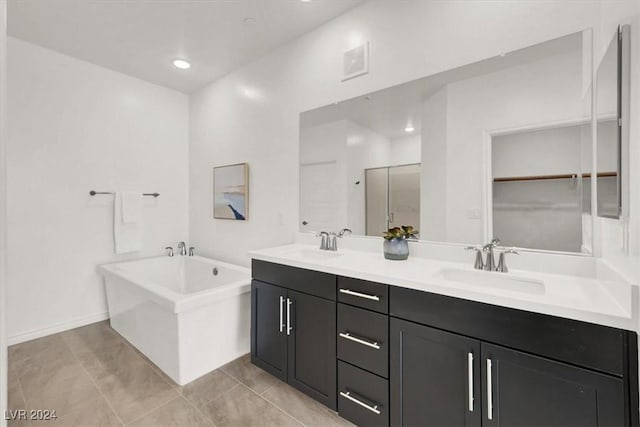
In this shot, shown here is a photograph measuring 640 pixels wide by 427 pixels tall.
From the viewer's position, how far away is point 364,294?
1.50 m

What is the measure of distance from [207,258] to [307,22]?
8.71 feet

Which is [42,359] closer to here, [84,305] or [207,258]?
[84,305]

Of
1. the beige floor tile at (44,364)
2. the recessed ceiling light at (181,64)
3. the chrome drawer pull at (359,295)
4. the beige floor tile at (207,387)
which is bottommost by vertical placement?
the beige floor tile at (207,387)

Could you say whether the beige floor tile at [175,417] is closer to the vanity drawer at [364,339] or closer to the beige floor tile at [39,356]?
the vanity drawer at [364,339]

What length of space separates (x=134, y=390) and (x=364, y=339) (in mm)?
1600

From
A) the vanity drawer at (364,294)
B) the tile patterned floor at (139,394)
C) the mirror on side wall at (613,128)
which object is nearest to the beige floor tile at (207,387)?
the tile patterned floor at (139,394)

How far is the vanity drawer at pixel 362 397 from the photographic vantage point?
1.44 m

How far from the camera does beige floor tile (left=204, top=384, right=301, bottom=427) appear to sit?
1.62 metres

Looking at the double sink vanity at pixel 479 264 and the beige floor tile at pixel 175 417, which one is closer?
the double sink vanity at pixel 479 264

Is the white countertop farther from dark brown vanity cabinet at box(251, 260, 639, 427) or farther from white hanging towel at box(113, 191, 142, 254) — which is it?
white hanging towel at box(113, 191, 142, 254)

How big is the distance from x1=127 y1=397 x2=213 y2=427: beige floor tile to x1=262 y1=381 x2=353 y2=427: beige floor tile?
40 centimetres

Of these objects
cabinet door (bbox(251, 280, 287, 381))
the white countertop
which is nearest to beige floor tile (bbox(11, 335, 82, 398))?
cabinet door (bbox(251, 280, 287, 381))

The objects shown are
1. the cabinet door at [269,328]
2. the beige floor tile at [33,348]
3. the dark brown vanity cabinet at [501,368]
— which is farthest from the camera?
the beige floor tile at [33,348]

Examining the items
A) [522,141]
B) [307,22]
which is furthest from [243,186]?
[522,141]
